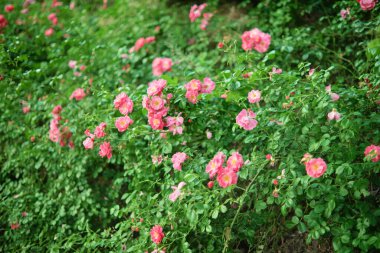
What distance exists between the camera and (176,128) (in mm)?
2109

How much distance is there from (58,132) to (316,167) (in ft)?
6.01

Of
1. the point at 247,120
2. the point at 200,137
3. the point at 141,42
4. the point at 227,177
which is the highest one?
the point at 247,120

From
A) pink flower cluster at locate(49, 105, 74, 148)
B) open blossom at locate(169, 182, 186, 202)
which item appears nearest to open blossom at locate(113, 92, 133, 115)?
open blossom at locate(169, 182, 186, 202)

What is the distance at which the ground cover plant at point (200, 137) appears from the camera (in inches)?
69.7

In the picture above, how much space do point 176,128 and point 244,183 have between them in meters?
0.54

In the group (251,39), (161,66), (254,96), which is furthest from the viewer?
(161,66)

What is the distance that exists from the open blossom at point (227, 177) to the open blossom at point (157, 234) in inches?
15.8

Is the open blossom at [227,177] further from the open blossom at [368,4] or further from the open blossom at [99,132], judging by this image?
the open blossom at [368,4]

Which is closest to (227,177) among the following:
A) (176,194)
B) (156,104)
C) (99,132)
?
(176,194)

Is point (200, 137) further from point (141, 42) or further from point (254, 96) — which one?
point (141, 42)

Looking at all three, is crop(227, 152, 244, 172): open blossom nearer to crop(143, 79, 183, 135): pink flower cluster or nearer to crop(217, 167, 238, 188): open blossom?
crop(217, 167, 238, 188): open blossom

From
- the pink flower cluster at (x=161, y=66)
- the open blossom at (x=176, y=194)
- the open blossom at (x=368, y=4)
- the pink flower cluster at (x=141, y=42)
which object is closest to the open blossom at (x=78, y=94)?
the pink flower cluster at (x=161, y=66)

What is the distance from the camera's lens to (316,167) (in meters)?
1.62

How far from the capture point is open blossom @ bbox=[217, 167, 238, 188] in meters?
1.77
